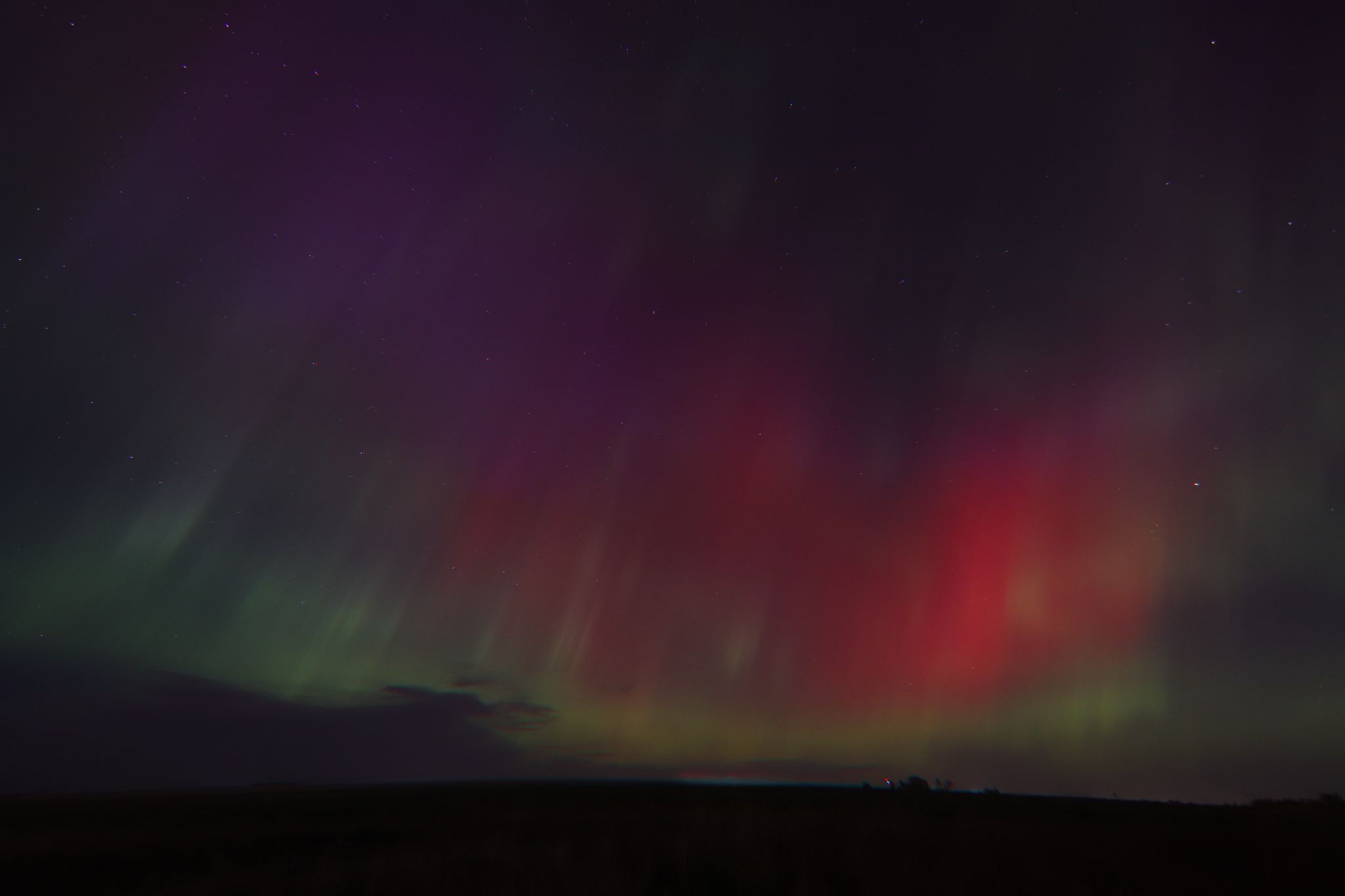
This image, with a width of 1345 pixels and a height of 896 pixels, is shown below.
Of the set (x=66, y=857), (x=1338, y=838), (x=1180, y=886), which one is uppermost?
(x=1338, y=838)

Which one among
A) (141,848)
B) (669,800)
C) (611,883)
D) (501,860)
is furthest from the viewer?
(669,800)

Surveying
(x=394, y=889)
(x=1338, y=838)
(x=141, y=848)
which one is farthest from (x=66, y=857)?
(x=1338, y=838)

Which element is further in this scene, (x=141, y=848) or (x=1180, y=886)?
Result: (x=141, y=848)

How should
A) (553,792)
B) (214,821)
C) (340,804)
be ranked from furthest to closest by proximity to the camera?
(553,792)
(340,804)
(214,821)

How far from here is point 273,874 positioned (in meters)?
14.1

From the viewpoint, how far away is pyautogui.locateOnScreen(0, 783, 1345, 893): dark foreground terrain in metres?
12.1

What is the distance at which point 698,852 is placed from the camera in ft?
47.0

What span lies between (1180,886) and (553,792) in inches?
1478

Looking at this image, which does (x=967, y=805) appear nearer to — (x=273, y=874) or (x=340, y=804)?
(x=273, y=874)

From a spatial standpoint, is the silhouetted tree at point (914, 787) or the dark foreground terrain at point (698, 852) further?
the silhouetted tree at point (914, 787)

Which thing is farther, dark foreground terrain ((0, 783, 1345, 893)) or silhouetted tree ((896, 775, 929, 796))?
silhouetted tree ((896, 775, 929, 796))

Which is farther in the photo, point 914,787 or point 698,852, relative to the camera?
point 914,787

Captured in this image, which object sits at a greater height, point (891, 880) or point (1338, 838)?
point (1338, 838)

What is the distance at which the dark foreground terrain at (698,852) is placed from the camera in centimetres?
1211
